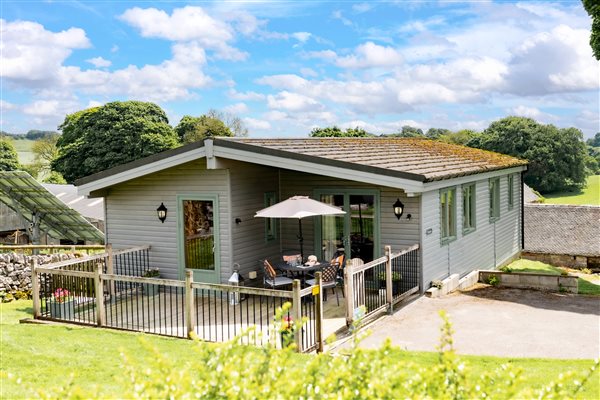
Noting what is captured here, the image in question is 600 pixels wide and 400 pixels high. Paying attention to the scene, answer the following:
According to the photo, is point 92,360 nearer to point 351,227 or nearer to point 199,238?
point 199,238

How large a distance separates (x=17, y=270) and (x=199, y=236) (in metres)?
6.63

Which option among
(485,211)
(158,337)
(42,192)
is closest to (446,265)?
(485,211)

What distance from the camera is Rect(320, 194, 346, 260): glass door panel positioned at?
579 inches

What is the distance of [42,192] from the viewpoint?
2134 cm

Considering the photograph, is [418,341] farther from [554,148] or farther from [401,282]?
[554,148]

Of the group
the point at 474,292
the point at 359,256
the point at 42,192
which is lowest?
the point at 474,292

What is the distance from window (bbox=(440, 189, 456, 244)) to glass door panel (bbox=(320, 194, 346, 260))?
241 cm

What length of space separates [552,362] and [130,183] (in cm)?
1047

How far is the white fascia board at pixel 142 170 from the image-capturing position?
44.3 ft

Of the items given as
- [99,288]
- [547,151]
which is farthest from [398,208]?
[547,151]

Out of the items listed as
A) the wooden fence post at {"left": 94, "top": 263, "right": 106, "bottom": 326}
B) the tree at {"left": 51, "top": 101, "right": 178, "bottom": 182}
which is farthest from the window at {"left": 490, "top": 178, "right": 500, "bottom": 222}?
the tree at {"left": 51, "top": 101, "right": 178, "bottom": 182}

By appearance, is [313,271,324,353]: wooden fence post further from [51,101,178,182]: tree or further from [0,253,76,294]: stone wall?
[51,101,178,182]: tree

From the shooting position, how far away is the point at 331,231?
1484cm

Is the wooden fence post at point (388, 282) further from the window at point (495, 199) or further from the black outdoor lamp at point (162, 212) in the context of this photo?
the window at point (495, 199)
